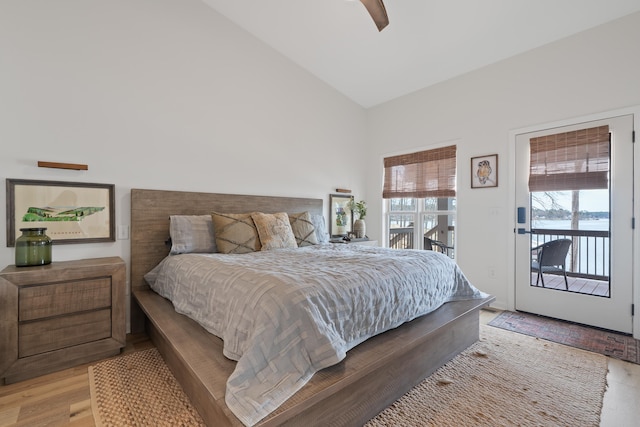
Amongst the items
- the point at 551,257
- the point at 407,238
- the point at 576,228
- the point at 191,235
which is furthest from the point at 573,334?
the point at 191,235

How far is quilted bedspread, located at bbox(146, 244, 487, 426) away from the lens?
1.23 meters

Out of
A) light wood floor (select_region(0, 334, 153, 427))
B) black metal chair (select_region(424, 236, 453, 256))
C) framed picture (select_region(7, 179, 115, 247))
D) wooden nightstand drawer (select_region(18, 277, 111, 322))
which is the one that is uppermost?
framed picture (select_region(7, 179, 115, 247))

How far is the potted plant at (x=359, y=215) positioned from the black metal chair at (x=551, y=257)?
2.09 meters

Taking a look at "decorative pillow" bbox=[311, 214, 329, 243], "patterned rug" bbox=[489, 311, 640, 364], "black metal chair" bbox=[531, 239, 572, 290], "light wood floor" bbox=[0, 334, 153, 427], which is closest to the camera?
"light wood floor" bbox=[0, 334, 153, 427]

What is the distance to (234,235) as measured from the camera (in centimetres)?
275

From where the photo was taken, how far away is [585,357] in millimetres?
2273

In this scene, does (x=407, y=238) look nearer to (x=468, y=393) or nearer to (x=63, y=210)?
(x=468, y=393)

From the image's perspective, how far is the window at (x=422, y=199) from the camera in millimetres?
3994

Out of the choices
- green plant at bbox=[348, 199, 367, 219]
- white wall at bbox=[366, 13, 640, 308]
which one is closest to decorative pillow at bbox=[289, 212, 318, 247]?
green plant at bbox=[348, 199, 367, 219]

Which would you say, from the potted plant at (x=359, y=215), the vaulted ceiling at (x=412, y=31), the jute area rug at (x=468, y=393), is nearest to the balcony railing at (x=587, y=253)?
the jute area rug at (x=468, y=393)

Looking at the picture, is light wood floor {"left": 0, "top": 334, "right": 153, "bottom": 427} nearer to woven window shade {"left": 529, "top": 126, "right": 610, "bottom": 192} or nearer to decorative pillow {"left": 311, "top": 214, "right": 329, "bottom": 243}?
decorative pillow {"left": 311, "top": 214, "right": 329, "bottom": 243}

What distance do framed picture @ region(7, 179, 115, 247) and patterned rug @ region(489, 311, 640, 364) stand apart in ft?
12.6

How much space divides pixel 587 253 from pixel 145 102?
455 centimetres

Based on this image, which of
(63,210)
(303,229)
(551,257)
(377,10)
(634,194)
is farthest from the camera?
(303,229)
